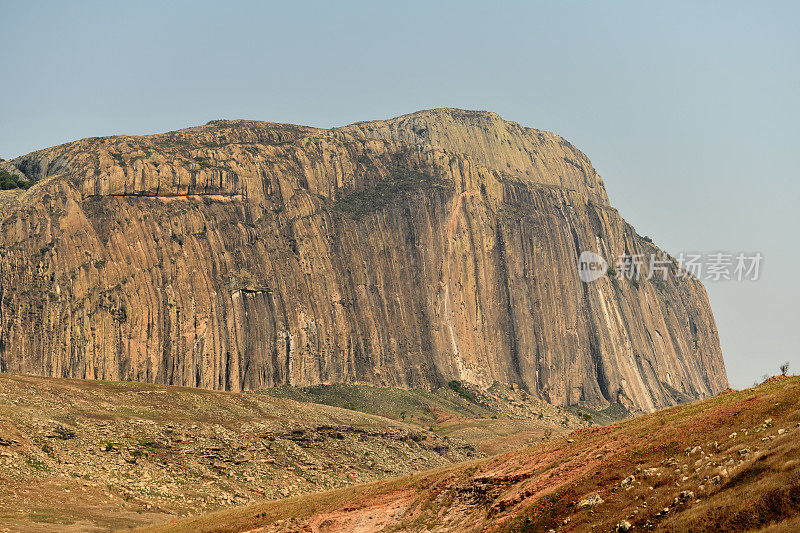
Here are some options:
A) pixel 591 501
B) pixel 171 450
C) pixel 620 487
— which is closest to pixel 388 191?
pixel 171 450

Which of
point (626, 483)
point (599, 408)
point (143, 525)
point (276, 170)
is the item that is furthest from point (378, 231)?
point (626, 483)

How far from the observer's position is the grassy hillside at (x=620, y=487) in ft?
93.9

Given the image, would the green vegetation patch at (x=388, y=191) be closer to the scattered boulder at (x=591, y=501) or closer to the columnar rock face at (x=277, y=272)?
the columnar rock face at (x=277, y=272)

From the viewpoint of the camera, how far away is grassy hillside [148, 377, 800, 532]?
1127 inches

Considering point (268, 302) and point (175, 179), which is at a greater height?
point (175, 179)

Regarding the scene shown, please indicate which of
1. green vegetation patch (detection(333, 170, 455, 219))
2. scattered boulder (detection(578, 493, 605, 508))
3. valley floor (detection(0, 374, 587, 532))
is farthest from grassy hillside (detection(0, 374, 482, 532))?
green vegetation patch (detection(333, 170, 455, 219))

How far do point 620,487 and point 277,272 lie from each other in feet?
423

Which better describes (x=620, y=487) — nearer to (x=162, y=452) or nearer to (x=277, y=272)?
(x=162, y=452)

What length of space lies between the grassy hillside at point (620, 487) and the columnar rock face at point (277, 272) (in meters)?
78.1

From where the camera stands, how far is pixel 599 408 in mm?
188750

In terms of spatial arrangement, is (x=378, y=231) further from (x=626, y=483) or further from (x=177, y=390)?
(x=626, y=483)

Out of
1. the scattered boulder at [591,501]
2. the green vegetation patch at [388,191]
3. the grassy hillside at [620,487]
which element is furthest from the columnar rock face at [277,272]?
the scattered boulder at [591,501]

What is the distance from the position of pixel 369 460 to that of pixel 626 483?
7144 centimetres

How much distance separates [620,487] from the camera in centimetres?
3550
